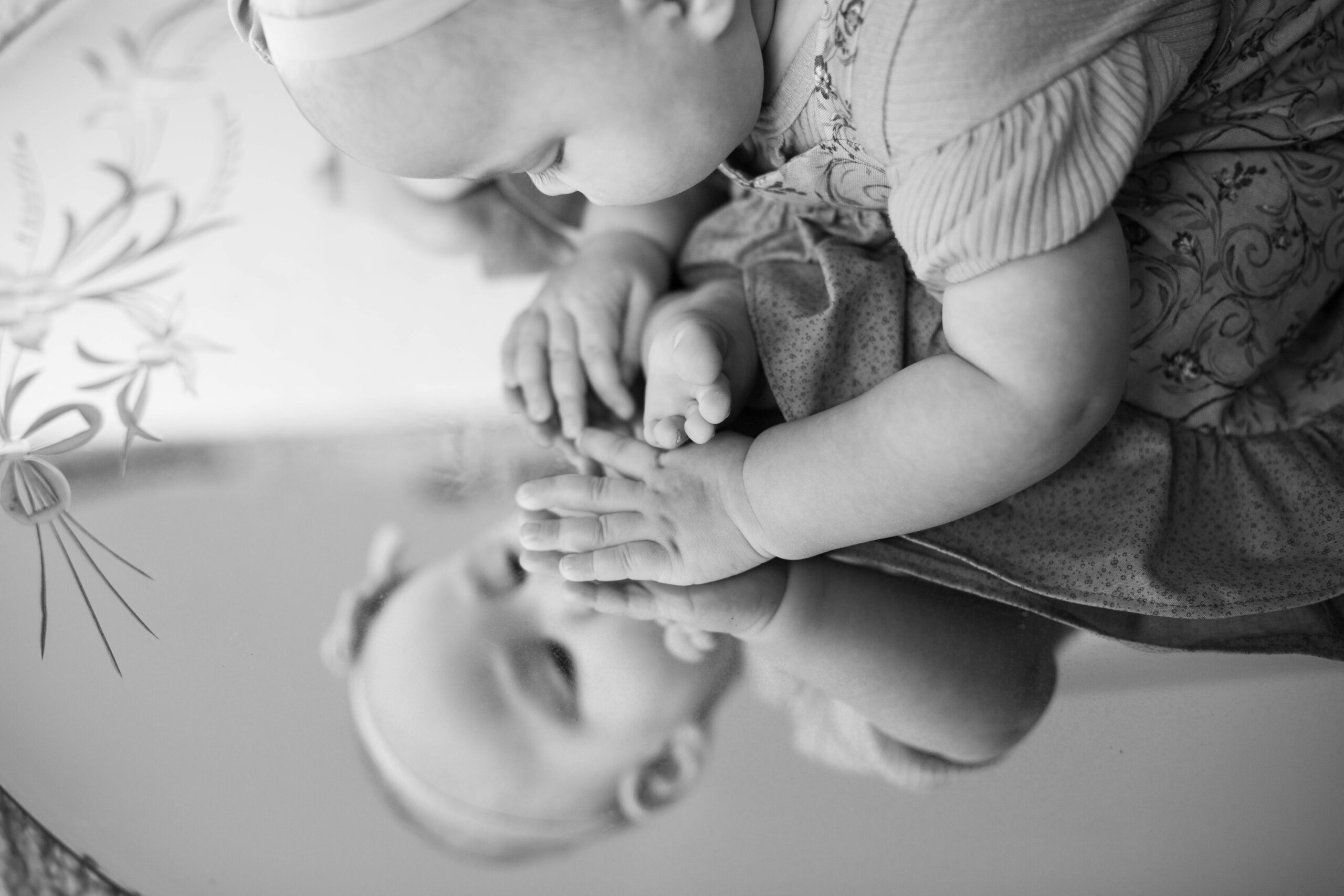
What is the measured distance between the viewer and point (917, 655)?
607mm

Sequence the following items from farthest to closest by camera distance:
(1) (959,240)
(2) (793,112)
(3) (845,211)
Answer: (3) (845,211)
(2) (793,112)
(1) (959,240)

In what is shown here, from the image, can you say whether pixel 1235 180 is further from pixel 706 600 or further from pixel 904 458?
pixel 706 600

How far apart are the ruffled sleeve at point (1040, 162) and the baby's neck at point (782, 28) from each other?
10 cm

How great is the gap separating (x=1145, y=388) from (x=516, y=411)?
1.32 feet

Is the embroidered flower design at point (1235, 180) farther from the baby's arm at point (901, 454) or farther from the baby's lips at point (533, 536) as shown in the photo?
the baby's lips at point (533, 536)

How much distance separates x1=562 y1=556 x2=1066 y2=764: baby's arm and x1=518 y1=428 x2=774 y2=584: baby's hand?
2 cm

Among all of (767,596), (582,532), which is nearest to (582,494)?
(582,532)

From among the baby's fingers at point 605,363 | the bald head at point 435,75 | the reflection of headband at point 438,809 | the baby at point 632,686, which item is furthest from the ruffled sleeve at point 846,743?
the bald head at point 435,75

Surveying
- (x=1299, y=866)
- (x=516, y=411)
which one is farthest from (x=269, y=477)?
(x=1299, y=866)

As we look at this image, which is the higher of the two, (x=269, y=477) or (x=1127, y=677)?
(x=269, y=477)

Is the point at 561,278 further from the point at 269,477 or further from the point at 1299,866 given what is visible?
the point at 1299,866

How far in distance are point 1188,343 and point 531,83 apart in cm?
40

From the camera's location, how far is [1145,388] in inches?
25.0

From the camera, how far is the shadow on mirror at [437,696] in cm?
57
